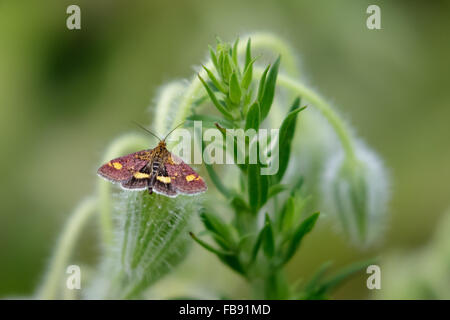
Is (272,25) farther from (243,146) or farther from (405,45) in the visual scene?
(243,146)

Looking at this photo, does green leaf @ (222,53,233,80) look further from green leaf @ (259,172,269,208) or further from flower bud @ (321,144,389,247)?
flower bud @ (321,144,389,247)

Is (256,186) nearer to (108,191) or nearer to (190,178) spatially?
(190,178)

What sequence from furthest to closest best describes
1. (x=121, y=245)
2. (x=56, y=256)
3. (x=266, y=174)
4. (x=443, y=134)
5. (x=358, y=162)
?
(x=443, y=134) → (x=358, y=162) → (x=56, y=256) → (x=121, y=245) → (x=266, y=174)

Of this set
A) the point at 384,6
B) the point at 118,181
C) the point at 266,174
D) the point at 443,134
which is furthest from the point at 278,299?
the point at 384,6

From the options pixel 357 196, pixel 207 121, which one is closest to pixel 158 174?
pixel 207 121

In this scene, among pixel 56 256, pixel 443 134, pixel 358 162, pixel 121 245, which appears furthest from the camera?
pixel 443 134

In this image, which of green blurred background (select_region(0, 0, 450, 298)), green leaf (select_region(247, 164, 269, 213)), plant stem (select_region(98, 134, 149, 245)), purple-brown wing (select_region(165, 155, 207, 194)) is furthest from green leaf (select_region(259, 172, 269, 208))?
green blurred background (select_region(0, 0, 450, 298))

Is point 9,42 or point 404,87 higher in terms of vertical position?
point 9,42
